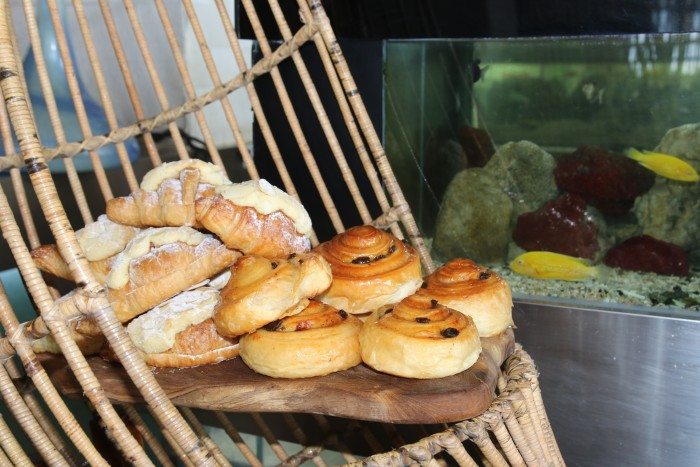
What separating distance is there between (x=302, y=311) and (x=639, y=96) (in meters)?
1.12

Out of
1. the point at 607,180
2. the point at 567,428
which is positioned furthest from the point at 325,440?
the point at 607,180

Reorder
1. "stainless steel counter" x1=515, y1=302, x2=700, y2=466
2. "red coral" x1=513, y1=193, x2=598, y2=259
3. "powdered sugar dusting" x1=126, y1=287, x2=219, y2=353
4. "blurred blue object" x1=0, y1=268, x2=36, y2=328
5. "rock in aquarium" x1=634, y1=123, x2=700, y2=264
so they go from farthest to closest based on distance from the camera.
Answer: "red coral" x1=513, y1=193, x2=598, y2=259 < "rock in aquarium" x1=634, y1=123, x2=700, y2=264 < "stainless steel counter" x1=515, y1=302, x2=700, y2=466 < "blurred blue object" x1=0, y1=268, x2=36, y2=328 < "powdered sugar dusting" x1=126, y1=287, x2=219, y2=353

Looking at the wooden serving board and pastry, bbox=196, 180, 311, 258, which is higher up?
pastry, bbox=196, 180, 311, 258

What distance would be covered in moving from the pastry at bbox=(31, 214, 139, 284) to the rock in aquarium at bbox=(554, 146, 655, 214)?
1.11m

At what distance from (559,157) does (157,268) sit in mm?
1153

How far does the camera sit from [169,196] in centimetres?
85

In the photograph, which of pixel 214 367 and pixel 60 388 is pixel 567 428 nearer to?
pixel 214 367

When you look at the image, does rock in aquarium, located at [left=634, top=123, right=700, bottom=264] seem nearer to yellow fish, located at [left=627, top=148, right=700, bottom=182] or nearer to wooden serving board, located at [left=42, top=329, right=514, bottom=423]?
yellow fish, located at [left=627, top=148, right=700, bottom=182]

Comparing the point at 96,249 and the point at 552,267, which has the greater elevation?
the point at 96,249

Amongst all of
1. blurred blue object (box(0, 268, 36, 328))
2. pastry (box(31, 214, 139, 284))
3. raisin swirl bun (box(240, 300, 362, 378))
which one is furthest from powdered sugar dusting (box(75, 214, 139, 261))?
blurred blue object (box(0, 268, 36, 328))

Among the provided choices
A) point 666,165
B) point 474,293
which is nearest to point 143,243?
Result: point 474,293

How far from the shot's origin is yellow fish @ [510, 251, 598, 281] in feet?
5.61

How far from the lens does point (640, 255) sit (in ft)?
5.42

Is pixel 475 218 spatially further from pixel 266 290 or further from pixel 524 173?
pixel 266 290
